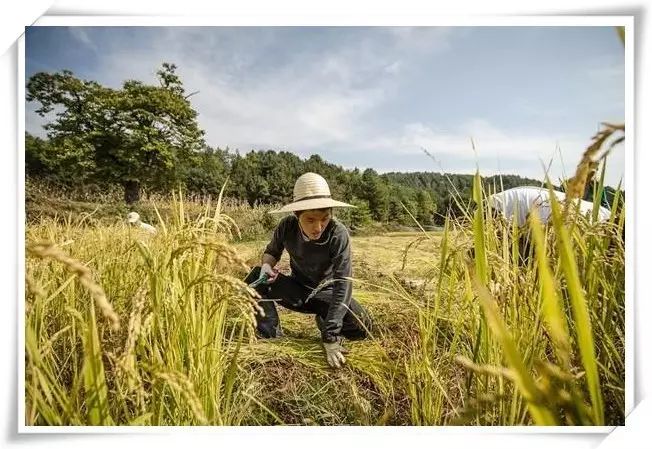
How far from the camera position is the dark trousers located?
84.3 inches

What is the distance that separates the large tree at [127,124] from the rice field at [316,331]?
206mm

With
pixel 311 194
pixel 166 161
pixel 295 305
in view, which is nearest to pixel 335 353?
pixel 295 305

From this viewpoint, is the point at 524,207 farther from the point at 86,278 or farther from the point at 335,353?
the point at 86,278

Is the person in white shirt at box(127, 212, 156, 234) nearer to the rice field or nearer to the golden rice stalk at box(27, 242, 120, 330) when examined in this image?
the rice field

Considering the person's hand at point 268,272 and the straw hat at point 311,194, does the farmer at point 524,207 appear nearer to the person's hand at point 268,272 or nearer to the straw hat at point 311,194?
the straw hat at point 311,194

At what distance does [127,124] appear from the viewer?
7.09 feet

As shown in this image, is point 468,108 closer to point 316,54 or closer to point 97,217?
point 316,54

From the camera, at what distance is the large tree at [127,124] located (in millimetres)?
2088

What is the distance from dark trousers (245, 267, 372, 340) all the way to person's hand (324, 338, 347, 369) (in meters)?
0.07

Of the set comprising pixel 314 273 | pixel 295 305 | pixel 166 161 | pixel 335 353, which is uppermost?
pixel 166 161

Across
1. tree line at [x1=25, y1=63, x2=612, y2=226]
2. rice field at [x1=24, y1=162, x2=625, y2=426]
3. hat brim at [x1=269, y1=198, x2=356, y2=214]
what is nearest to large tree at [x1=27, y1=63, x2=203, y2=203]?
tree line at [x1=25, y1=63, x2=612, y2=226]
